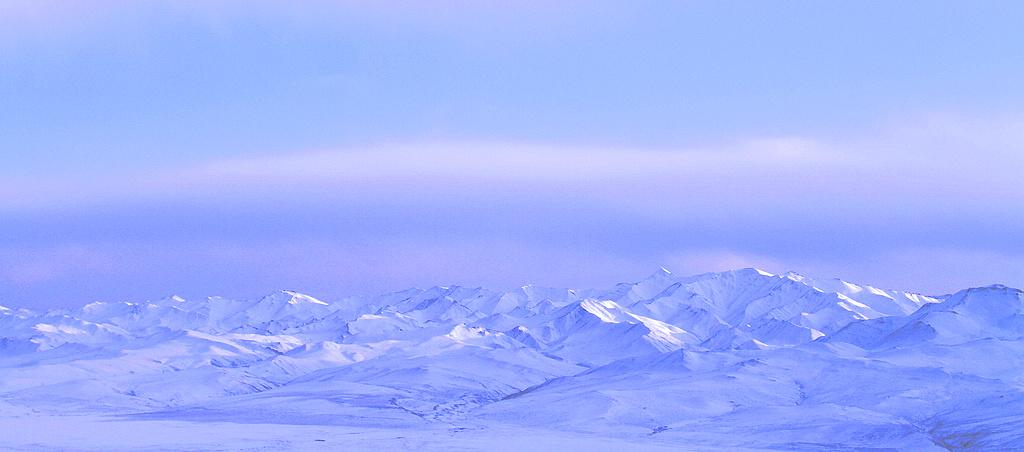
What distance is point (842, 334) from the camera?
486 ft

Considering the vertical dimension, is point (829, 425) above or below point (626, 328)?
below

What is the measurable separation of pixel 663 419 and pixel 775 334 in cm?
11615

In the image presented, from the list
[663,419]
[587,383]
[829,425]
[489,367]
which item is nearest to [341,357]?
[489,367]

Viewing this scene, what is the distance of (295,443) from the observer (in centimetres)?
7194

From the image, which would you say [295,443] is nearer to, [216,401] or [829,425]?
[829,425]

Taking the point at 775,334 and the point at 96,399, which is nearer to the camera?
the point at 96,399

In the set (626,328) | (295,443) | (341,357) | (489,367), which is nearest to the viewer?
(295,443)

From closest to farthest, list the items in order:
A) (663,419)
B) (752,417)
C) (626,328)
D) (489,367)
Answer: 1. (752,417)
2. (663,419)
3. (489,367)
4. (626,328)

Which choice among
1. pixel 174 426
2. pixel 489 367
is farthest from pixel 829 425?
pixel 489 367

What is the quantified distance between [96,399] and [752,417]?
8517cm

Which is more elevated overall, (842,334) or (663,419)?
(842,334)

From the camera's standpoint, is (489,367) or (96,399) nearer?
(96,399)

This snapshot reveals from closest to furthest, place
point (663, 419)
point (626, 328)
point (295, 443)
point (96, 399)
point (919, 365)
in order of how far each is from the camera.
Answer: point (295, 443), point (663, 419), point (919, 365), point (96, 399), point (626, 328)

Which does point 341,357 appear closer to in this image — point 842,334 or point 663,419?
point 842,334
